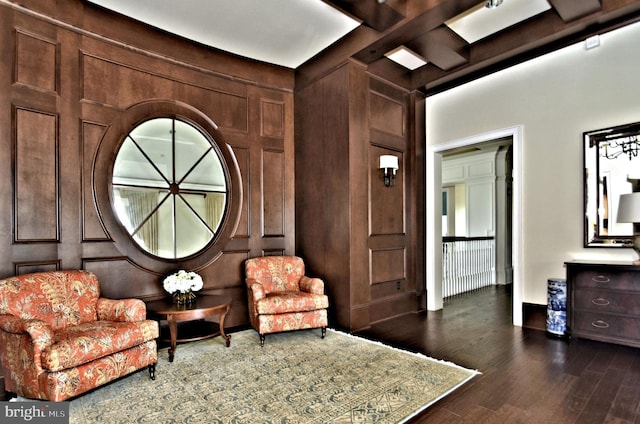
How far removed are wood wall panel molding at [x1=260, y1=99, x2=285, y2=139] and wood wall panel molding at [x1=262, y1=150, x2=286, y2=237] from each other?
0.79ft

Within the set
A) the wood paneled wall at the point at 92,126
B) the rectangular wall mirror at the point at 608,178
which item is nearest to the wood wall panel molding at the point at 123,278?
the wood paneled wall at the point at 92,126

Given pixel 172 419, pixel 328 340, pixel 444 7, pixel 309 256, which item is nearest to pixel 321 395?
pixel 172 419

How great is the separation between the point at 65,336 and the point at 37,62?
7.61ft

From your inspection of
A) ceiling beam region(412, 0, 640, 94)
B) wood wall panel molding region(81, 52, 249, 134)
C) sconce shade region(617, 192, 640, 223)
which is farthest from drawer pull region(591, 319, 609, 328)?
wood wall panel molding region(81, 52, 249, 134)

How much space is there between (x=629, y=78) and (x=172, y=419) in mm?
4812

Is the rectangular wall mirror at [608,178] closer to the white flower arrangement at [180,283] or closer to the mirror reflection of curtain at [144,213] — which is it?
the white flower arrangement at [180,283]

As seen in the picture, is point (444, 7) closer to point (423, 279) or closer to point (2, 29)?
point (423, 279)

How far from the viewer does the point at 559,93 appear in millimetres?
3809

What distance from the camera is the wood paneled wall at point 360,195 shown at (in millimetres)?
4000

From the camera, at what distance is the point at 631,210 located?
3184 mm

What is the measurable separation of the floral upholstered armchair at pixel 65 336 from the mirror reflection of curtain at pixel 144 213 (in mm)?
638

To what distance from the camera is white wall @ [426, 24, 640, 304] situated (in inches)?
135

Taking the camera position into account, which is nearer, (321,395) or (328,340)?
(321,395)

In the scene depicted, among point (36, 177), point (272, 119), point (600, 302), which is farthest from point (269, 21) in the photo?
point (600, 302)
